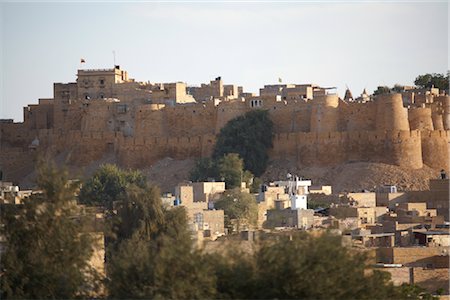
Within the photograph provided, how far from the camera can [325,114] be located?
57.6 metres

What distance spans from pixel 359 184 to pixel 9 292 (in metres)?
34.7

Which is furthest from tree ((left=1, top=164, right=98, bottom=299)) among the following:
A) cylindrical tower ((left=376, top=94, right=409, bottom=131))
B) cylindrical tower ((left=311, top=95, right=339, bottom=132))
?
cylindrical tower ((left=311, top=95, right=339, bottom=132))

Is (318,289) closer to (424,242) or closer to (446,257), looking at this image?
(446,257)

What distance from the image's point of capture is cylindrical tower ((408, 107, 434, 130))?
5775 centimetres

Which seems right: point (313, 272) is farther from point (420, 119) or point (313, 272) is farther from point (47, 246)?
point (420, 119)

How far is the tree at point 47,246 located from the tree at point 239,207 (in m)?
16.7

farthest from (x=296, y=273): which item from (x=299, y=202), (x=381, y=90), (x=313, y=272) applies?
(x=381, y=90)

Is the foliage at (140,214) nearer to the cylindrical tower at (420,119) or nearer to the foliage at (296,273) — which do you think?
the foliage at (296,273)

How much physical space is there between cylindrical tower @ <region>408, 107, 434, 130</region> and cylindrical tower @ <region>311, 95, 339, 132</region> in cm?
261

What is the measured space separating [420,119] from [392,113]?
5.69ft

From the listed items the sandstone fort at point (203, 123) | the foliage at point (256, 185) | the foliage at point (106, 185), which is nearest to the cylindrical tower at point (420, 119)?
the sandstone fort at point (203, 123)

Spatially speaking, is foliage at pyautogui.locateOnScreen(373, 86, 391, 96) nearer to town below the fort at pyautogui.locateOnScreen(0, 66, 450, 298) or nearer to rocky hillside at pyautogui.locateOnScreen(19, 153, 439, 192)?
town below the fort at pyautogui.locateOnScreen(0, 66, 450, 298)

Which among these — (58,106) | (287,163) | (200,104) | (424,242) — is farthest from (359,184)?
(424,242)

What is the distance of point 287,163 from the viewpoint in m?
57.3
